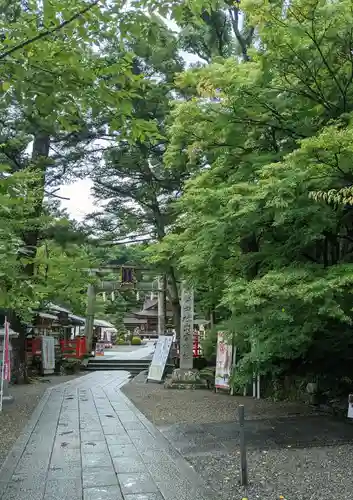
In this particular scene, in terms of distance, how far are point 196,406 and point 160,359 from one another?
6.42m

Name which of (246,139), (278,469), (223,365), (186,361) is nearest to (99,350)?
(186,361)

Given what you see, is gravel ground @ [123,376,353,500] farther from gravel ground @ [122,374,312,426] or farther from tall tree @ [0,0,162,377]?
tall tree @ [0,0,162,377]

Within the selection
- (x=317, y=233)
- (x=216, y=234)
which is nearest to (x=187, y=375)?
(x=216, y=234)

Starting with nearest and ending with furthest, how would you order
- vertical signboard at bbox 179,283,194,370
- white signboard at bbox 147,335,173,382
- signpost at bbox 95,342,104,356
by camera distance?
vertical signboard at bbox 179,283,194,370 < white signboard at bbox 147,335,173,382 < signpost at bbox 95,342,104,356

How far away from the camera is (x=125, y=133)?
160 inches

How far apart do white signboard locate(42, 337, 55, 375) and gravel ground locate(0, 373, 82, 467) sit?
9.07 feet

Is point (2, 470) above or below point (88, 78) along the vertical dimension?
below

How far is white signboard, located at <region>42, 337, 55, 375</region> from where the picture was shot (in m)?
20.5

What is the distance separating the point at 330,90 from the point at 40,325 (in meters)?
17.7

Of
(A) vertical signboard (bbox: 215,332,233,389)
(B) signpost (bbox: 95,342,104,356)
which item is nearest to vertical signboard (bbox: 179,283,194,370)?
(A) vertical signboard (bbox: 215,332,233,389)

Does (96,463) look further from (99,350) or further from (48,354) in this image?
(99,350)

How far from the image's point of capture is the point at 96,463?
5930mm

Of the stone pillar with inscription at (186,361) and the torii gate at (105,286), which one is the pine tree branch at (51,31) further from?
the torii gate at (105,286)

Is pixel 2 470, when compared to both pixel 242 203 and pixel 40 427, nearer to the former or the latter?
pixel 40 427
